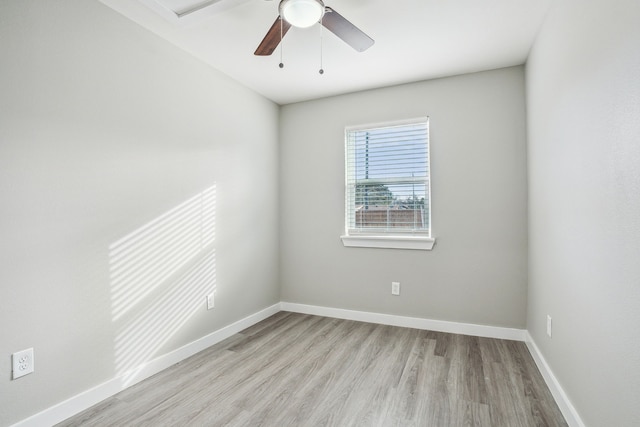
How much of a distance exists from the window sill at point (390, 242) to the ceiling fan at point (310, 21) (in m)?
1.83

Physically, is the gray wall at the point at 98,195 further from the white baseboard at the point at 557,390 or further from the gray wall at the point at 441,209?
the white baseboard at the point at 557,390

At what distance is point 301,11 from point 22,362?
2193 mm

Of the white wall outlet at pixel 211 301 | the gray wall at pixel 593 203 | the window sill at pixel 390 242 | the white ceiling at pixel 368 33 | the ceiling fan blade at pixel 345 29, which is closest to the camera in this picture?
the gray wall at pixel 593 203

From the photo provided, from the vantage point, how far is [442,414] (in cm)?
181

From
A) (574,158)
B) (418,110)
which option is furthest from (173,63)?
(574,158)

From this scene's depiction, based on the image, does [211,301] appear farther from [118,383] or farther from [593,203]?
[593,203]

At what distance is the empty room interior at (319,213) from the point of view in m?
1.56

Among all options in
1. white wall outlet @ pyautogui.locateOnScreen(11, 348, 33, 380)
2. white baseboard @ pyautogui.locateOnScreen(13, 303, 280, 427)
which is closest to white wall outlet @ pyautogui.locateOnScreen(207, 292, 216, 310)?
white baseboard @ pyautogui.locateOnScreen(13, 303, 280, 427)

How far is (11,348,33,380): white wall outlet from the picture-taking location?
1.58 metres

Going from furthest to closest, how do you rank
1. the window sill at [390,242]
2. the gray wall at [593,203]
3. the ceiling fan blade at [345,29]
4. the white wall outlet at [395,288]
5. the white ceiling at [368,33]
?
the white wall outlet at [395,288], the window sill at [390,242], the white ceiling at [368,33], the ceiling fan blade at [345,29], the gray wall at [593,203]

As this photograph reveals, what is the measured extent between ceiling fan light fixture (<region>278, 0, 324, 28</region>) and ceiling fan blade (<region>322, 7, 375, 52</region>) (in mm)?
69

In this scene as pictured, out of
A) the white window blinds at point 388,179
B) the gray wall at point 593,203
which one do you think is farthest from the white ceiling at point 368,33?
the white window blinds at point 388,179

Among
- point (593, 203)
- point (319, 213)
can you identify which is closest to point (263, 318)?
point (319, 213)

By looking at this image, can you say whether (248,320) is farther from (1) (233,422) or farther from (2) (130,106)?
(2) (130,106)
